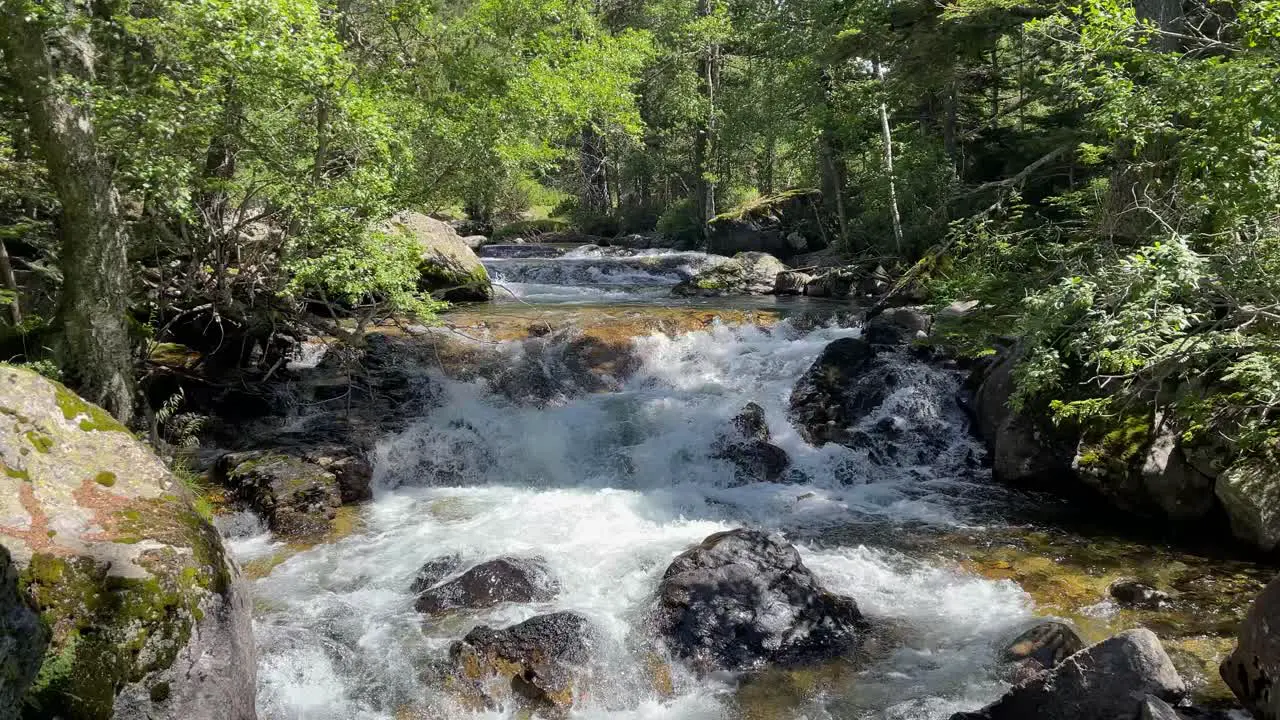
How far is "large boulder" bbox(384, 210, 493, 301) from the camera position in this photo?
16.1 metres

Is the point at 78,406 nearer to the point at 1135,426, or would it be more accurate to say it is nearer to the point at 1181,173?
the point at 1181,173

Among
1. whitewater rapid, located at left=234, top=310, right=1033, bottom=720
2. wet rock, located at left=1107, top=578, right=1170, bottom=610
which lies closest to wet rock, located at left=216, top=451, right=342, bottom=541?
whitewater rapid, located at left=234, top=310, right=1033, bottom=720

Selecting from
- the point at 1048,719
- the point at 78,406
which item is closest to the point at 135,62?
the point at 78,406

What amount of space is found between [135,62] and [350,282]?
3.36 meters

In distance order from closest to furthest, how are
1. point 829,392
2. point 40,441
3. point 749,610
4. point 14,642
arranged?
point 14,642 → point 40,441 → point 749,610 → point 829,392

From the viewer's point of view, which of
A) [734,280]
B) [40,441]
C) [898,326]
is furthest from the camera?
[734,280]

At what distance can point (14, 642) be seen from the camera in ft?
10.9

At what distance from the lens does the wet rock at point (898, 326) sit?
13.1 meters

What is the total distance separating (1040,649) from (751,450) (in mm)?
5219

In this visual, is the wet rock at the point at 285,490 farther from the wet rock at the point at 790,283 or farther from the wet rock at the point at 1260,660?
the wet rock at the point at 790,283

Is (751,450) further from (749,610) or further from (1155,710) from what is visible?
A: (1155,710)

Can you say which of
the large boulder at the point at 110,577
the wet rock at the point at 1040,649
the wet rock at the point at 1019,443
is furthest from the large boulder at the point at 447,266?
the wet rock at the point at 1040,649

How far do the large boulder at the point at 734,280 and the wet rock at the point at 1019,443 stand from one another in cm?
993

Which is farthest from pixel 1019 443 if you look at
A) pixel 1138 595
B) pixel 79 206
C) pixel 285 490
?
pixel 79 206
